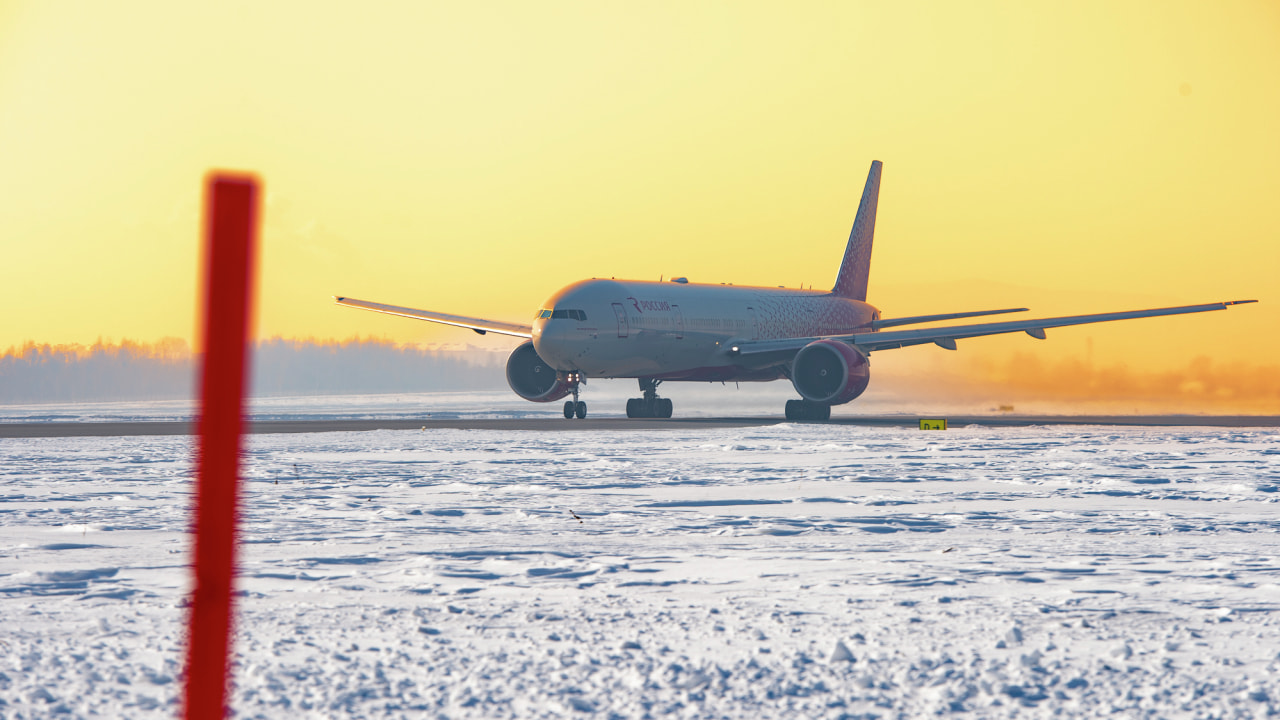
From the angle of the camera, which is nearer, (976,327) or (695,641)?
(695,641)

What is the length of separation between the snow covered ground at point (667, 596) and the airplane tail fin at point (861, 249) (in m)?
28.6

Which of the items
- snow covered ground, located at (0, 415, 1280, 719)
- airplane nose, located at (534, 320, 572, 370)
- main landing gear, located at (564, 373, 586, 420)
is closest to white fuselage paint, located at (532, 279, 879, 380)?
airplane nose, located at (534, 320, 572, 370)

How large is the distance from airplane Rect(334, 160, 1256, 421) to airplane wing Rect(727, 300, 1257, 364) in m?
0.03

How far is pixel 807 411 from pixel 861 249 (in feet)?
42.6

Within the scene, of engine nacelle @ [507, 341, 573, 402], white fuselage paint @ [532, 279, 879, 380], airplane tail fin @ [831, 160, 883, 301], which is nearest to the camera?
white fuselage paint @ [532, 279, 879, 380]

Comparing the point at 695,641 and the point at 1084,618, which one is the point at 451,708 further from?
the point at 1084,618

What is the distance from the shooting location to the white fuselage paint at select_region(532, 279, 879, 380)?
32.0 metres

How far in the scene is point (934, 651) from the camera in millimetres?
5934

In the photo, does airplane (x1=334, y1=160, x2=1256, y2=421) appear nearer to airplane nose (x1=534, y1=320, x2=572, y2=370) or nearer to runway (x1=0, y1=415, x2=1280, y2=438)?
airplane nose (x1=534, y1=320, x2=572, y2=370)

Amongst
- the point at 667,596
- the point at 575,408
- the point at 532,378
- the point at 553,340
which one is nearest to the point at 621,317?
the point at 553,340

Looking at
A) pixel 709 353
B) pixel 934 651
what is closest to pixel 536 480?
pixel 934 651

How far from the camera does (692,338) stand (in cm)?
3488

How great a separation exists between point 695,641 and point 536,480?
9381mm

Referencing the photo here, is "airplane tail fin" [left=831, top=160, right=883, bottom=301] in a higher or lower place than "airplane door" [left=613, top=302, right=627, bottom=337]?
higher
